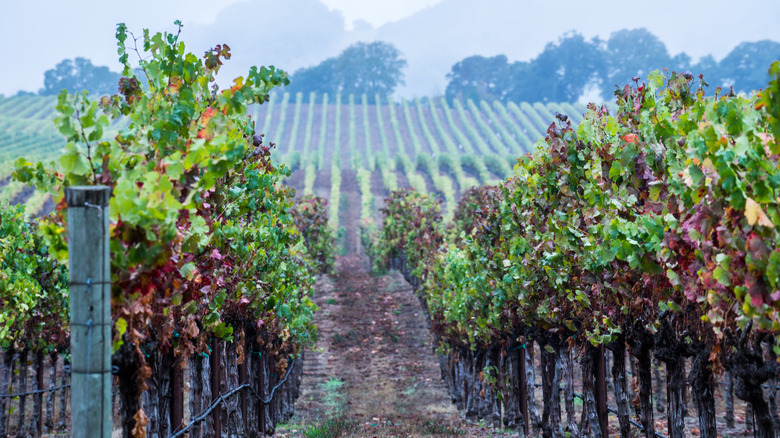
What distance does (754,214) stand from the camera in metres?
3.91

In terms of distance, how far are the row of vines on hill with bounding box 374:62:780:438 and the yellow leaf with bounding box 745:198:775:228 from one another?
11mm

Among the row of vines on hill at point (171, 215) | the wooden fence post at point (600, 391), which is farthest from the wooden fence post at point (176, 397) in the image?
the wooden fence post at point (600, 391)

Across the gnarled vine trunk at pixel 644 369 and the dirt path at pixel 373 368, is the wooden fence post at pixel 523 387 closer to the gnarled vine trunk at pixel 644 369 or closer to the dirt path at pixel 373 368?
the dirt path at pixel 373 368

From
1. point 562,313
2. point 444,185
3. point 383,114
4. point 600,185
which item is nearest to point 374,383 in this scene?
point 562,313

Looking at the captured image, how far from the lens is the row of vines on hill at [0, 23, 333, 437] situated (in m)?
4.05

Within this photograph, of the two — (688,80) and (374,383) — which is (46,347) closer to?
(374,383)

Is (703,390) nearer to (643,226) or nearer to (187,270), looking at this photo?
(643,226)

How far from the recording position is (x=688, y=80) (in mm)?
6938

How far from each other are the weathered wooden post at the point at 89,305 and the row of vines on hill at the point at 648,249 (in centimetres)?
380

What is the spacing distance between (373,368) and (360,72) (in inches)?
3937

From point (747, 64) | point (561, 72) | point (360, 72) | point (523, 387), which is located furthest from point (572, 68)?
point (523, 387)

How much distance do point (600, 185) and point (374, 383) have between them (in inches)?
561

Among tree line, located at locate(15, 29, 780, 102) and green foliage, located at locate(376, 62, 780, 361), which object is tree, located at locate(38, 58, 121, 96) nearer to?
tree line, located at locate(15, 29, 780, 102)

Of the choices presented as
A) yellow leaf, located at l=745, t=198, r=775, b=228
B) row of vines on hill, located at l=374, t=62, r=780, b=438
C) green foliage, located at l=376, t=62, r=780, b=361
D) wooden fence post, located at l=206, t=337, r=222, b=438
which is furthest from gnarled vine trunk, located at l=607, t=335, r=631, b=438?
wooden fence post, located at l=206, t=337, r=222, b=438
